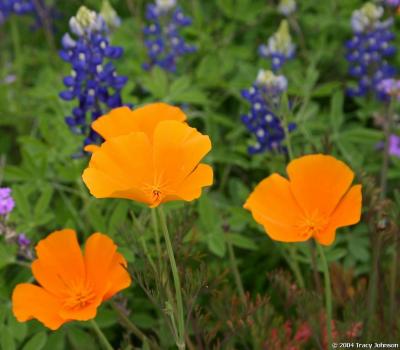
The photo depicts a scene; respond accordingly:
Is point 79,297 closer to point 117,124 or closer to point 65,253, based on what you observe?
point 65,253

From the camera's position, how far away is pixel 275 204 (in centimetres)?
193

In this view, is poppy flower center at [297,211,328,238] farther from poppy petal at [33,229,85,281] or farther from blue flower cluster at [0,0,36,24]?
blue flower cluster at [0,0,36,24]

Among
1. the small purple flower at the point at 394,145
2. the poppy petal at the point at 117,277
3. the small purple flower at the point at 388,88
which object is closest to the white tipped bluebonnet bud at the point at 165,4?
the small purple flower at the point at 388,88

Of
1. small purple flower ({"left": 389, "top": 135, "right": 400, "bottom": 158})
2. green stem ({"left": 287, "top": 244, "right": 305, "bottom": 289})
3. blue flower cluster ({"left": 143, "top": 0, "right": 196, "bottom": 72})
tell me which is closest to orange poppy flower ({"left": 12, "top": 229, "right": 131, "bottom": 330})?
green stem ({"left": 287, "top": 244, "right": 305, "bottom": 289})

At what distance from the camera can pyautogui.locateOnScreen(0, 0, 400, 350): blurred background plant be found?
6.88 feet

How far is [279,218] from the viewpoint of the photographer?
1.91 m

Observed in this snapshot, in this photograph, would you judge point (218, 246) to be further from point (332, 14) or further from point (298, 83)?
point (332, 14)

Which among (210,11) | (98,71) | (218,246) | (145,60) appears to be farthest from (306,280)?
(210,11)

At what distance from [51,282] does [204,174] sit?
0.58 metres

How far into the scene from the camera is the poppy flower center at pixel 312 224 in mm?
1814

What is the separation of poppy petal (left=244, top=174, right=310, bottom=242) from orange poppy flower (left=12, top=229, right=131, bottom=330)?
39 centimetres

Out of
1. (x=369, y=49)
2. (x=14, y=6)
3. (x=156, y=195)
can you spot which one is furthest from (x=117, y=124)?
(x=14, y=6)

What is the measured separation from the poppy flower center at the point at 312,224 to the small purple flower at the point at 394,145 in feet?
4.23
